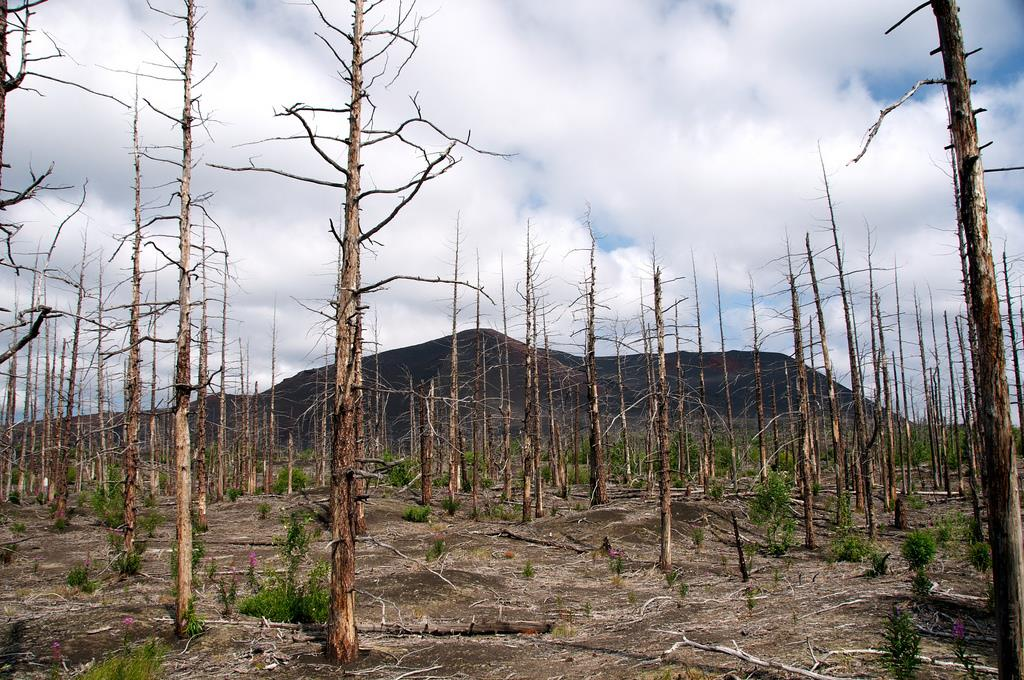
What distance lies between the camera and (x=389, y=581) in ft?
42.2

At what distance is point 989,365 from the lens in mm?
4988

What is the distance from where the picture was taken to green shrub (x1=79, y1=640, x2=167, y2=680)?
6.19 metres

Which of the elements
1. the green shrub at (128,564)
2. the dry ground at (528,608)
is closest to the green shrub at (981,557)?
the dry ground at (528,608)

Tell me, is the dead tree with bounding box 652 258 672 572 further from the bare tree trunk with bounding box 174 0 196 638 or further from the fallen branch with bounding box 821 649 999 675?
the bare tree trunk with bounding box 174 0 196 638

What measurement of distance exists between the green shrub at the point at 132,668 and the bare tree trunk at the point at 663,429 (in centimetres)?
1002

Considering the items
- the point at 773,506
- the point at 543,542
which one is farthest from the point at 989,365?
the point at 543,542

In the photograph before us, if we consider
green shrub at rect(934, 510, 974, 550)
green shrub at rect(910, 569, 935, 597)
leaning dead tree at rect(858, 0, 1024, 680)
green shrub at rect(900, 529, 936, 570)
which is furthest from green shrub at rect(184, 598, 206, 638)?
green shrub at rect(934, 510, 974, 550)

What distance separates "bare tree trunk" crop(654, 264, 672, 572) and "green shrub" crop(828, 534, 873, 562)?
474 centimetres

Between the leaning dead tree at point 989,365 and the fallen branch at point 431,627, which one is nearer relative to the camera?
the leaning dead tree at point 989,365

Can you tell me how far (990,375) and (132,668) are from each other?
28.4ft

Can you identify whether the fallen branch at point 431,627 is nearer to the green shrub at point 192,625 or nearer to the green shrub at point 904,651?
the green shrub at point 192,625

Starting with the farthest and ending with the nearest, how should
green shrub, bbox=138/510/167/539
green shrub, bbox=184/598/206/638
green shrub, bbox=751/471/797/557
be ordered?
green shrub, bbox=138/510/167/539 < green shrub, bbox=751/471/797/557 < green shrub, bbox=184/598/206/638

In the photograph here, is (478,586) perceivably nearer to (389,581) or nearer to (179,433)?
(389,581)

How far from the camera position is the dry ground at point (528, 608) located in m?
7.72
